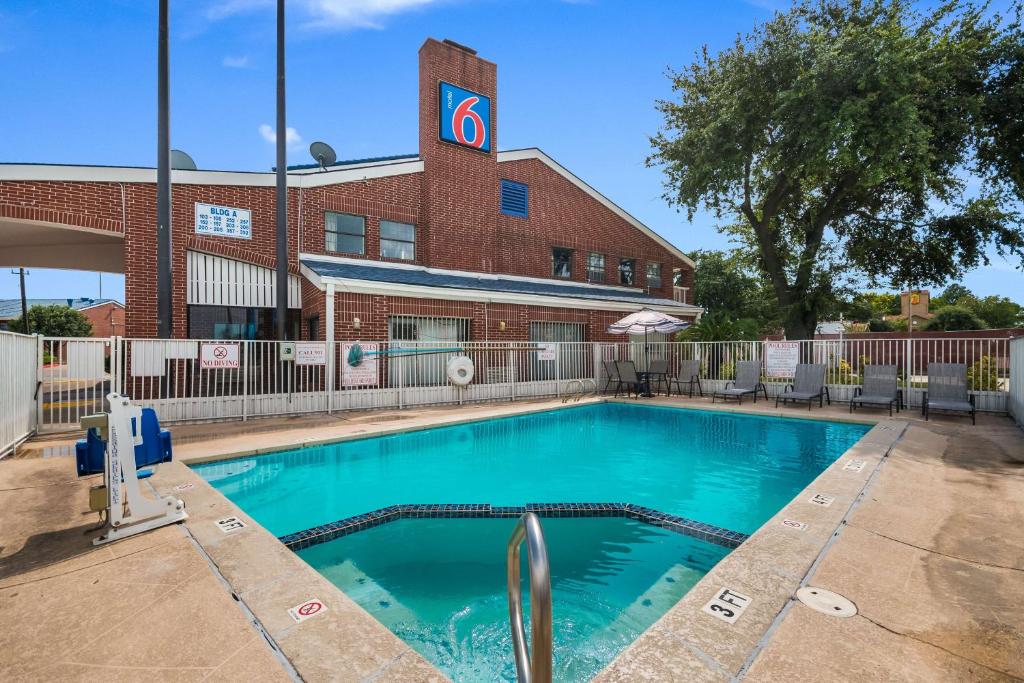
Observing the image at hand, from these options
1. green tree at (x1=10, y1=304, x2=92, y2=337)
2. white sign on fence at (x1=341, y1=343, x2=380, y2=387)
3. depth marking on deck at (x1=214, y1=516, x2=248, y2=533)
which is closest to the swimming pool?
depth marking on deck at (x1=214, y1=516, x2=248, y2=533)

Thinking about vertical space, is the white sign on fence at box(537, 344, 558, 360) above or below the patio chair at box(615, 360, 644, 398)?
above

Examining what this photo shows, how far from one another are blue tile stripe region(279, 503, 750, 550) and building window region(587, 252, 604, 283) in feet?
52.4

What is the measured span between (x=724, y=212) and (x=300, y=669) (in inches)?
840

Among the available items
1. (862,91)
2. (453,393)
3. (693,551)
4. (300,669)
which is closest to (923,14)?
(862,91)

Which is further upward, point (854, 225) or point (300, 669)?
point (854, 225)

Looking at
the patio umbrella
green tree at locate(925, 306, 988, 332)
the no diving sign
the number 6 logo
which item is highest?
the number 6 logo

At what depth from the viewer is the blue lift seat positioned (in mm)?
3699

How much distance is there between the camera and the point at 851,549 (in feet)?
10.5

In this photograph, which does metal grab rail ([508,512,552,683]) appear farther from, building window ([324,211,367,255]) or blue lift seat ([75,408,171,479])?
building window ([324,211,367,255])

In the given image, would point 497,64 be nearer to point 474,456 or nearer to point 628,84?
point 628,84

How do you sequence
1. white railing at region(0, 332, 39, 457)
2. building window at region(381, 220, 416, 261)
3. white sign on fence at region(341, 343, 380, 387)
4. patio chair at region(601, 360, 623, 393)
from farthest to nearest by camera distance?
patio chair at region(601, 360, 623, 393)
building window at region(381, 220, 416, 261)
white sign on fence at region(341, 343, 380, 387)
white railing at region(0, 332, 39, 457)

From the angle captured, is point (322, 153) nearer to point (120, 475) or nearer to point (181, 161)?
point (181, 161)

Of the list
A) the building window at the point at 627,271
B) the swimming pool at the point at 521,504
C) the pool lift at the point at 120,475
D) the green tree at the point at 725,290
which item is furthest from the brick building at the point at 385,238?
the green tree at the point at 725,290

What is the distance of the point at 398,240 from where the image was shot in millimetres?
15383
